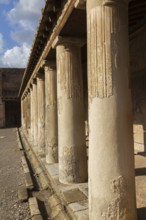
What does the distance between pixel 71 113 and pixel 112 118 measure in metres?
2.32

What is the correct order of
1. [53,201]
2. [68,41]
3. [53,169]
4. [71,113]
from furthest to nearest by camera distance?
[53,169] → [71,113] → [68,41] → [53,201]

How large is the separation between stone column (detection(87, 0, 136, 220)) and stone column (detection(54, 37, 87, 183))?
2.13 metres

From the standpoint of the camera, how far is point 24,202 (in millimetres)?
5367

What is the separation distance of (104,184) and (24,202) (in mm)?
2829

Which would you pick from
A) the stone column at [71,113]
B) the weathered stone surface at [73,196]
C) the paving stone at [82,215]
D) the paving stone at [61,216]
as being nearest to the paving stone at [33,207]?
the paving stone at [61,216]

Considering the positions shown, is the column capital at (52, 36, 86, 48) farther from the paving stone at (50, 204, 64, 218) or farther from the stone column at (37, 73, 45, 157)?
the stone column at (37, 73, 45, 157)

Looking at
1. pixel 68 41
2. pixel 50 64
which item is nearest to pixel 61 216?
pixel 68 41

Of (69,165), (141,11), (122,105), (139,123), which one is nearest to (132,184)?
(122,105)

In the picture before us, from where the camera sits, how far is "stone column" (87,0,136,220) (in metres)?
3.07

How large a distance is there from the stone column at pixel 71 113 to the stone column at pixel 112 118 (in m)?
2.13

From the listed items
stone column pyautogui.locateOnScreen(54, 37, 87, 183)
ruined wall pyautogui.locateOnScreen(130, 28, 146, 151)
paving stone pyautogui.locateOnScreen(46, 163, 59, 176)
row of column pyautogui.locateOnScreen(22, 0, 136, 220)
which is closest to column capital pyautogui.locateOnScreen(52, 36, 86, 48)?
stone column pyautogui.locateOnScreen(54, 37, 87, 183)

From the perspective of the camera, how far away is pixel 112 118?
3.07 m

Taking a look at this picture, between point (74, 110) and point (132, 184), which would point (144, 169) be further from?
point (132, 184)

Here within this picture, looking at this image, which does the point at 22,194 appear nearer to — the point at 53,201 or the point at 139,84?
the point at 53,201
